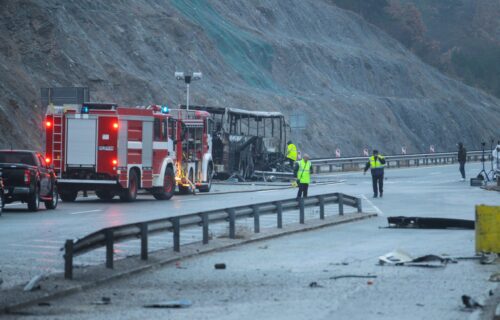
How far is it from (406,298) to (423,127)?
3551 inches

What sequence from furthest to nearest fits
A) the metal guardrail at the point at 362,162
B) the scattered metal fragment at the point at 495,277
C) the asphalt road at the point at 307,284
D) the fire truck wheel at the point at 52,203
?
the metal guardrail at the point at 362,162, the fire truck wheel at the point at 52,203, the scattered metal fragment at the point at 495,277, the asphalt road at the point at 307,284

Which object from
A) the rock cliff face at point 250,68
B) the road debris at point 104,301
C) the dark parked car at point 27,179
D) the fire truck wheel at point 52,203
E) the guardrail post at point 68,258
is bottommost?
the road debris at point 104,301

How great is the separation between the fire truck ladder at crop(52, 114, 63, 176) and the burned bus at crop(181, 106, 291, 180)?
49.7 ft

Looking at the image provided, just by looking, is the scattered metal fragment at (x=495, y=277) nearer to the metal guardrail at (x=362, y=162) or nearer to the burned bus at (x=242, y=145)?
the burned bus at (x=242, y=145)

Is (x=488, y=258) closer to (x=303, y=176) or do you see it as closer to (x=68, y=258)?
(x=68, y=258)

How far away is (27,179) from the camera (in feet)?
98.0

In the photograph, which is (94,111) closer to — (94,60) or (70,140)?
(70,140)

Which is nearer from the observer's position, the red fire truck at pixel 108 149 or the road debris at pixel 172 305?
the road debris at pixel 172 305

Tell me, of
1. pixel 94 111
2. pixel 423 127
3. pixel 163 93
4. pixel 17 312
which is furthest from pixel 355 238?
pixel 423 127

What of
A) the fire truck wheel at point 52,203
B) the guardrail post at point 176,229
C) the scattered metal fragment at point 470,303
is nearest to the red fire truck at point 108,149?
the fire truck wheel at point 52,203

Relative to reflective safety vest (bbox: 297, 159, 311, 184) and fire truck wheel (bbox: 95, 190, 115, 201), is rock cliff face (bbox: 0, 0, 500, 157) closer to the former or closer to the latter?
fire truck wheel (bbox: 95, 190, 115, 201)

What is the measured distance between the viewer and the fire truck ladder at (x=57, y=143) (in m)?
35.3

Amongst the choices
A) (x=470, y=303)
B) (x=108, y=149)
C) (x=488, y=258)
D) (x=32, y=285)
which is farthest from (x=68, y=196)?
(x=470, y=303)

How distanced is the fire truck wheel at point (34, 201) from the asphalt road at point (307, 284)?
670 cm
